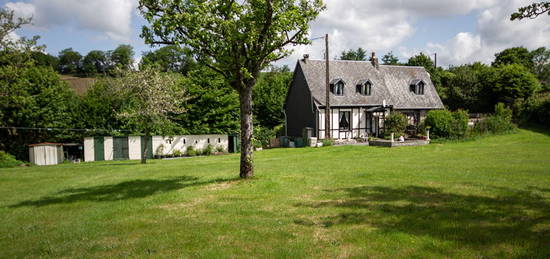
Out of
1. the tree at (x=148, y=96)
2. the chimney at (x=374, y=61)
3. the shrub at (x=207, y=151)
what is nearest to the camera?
the tree at (x=148, y=96)

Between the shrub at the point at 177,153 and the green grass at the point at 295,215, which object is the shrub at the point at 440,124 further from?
the shrub at the point at 177,153

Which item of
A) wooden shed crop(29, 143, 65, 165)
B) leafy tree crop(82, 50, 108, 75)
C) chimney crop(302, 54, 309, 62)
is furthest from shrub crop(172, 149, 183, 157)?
leafy tree crop(82, 50, 108, 75)

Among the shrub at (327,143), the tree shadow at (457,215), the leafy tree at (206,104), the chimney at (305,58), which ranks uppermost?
the chimney at (305,58)

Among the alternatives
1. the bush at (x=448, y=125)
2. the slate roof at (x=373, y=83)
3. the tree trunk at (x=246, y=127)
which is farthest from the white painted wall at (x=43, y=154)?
the bush at (x=448, y=125)

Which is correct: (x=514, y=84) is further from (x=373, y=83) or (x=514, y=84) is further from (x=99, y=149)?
(x=99, y=149)

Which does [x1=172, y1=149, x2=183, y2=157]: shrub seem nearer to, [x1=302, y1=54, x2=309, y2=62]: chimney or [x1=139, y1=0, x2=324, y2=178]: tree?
[x1=302, y1=54, x2=309, y2=62]: chimney

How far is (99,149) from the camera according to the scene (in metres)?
30.4

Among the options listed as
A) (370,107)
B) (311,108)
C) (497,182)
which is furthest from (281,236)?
(370,107)

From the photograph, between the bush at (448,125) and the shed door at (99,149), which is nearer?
the bush at (448,125)

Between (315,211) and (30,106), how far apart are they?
29389 millimetres

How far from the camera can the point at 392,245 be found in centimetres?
607

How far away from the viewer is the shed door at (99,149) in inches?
1193

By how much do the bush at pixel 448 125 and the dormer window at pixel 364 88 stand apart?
7.10 m

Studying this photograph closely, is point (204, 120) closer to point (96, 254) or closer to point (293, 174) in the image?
point (293, 174)
